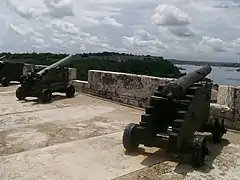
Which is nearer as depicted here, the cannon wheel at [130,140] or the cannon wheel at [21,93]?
the cannon wheel at [130,140]

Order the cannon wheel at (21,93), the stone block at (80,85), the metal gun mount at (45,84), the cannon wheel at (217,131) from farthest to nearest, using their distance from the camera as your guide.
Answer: the stone block at (80,85) → the cannon wheel at (21,93) → the metal gun mount at (45,84) → the cannon wheel at (217,131)

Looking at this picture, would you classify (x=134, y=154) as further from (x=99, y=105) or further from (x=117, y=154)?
(x=99, y=105)

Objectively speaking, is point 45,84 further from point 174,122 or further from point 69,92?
point 174,122

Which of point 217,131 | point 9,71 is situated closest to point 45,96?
point 9,71

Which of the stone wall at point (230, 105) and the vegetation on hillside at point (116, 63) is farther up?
the vegetation on hillside at point (116, 63)

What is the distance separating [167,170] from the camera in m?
4.58

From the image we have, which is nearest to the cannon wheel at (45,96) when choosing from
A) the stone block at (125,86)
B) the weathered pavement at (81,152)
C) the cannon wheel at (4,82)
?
the weathered pavement at (81,152)

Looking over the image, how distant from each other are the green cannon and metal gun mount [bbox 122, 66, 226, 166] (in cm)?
917

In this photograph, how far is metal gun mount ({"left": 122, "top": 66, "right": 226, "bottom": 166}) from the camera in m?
4.70

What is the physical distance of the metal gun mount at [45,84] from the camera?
379 inches

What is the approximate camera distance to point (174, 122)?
15.5ft

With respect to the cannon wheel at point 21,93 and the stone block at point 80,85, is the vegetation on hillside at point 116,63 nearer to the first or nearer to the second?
the stone block at point 80,85

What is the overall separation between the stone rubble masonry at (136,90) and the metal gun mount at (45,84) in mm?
774

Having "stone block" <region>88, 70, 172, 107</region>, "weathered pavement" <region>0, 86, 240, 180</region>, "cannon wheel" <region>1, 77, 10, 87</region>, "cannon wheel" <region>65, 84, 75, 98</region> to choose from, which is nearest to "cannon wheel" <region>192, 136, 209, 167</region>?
"weathered pavement" <region>0, 86, 240, 180</region>
